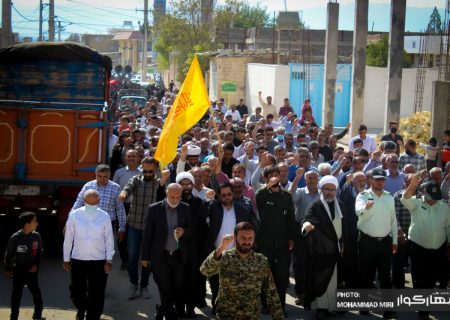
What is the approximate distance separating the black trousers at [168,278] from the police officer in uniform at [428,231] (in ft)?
9.36

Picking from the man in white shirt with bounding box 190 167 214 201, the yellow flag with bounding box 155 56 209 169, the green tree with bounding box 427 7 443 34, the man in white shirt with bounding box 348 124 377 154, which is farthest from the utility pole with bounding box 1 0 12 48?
the man in white shirt with bounding box 190 167 214 201

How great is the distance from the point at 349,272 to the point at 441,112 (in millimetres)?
8918

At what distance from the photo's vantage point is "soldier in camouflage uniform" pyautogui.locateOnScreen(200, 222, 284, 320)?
22.0 feet

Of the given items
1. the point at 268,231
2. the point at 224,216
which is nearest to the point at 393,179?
the point at 268,231

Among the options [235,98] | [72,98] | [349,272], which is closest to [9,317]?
[349,272]

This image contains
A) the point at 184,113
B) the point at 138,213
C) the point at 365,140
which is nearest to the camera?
the point at 138,213

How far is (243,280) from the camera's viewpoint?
670 cm

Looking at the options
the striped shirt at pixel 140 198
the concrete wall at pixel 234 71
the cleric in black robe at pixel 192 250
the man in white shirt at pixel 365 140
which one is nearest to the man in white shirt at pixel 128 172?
the striped shirt at pixel 140 198

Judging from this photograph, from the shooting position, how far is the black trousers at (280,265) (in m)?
9.73

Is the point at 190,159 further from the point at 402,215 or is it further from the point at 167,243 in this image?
the point at 167,243

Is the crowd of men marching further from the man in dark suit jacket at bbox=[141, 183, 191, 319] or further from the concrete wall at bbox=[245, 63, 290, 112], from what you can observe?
the concrete wall at bbox=[245, 63, 290, 112]

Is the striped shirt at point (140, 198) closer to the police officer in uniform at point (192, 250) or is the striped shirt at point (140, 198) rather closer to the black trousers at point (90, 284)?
the police officer in uniform at point (192, 250)

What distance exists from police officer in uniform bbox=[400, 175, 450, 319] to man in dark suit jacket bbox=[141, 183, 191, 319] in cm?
277

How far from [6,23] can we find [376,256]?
1660 cm
